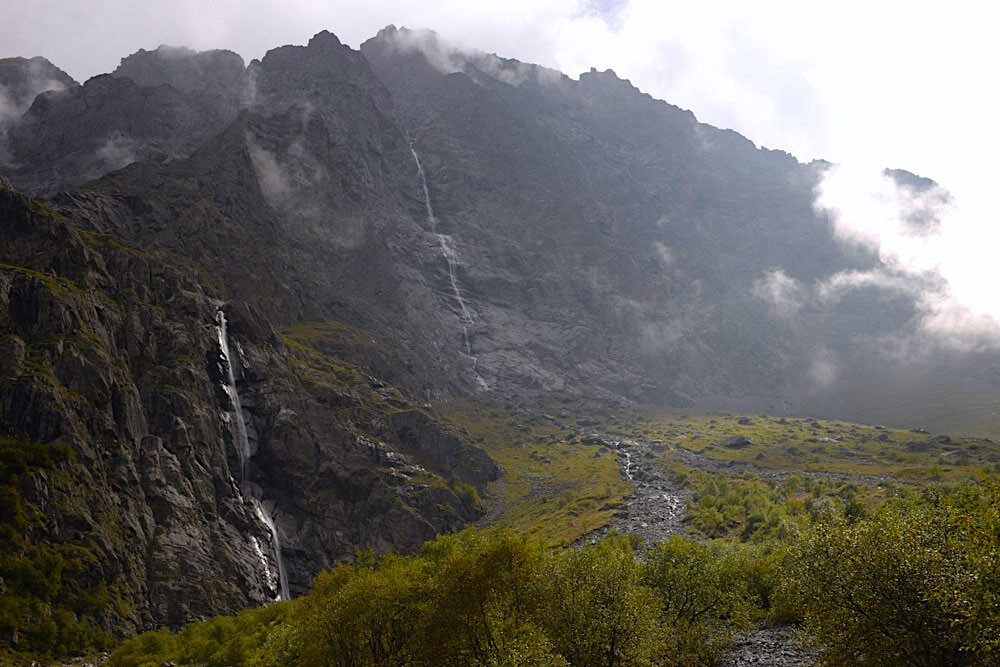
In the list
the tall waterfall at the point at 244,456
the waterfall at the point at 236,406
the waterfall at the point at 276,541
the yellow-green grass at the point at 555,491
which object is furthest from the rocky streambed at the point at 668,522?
the waterfall at the point at 236,406

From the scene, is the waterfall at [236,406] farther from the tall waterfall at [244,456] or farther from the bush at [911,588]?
the bush at [911,588]

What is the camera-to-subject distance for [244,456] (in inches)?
4825

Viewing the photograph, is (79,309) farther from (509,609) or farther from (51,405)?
(509,609)

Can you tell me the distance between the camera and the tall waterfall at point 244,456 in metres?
108

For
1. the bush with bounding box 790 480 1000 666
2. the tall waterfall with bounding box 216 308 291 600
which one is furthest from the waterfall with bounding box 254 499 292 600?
the bush with bounding box 790 480 1000 666

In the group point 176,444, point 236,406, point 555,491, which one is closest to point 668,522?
point 555,491

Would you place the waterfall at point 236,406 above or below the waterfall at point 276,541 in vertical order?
above

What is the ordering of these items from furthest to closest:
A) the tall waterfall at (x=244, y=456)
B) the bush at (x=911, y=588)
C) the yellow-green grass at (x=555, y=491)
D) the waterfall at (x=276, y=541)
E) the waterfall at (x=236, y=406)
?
1. the yellow-green grass at (x=555, y=491)
2. the waterfall at (x=236, y=406)
3. the tall waterfall at (x=244, y=456)
4. the waterfall at (x=276, y=541)
5. the bush at (x=911, y=588)

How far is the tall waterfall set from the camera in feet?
355

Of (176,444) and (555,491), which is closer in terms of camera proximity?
(176,444)

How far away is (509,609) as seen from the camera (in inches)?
1547

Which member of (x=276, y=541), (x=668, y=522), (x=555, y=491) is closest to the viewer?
(x=276, y=541)

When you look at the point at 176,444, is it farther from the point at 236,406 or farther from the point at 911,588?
the point at 911,588

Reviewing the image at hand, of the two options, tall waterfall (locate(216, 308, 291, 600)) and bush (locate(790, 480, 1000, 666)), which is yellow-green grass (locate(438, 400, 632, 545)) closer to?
tall waterfall (locate(216, 308, 291, 600))
